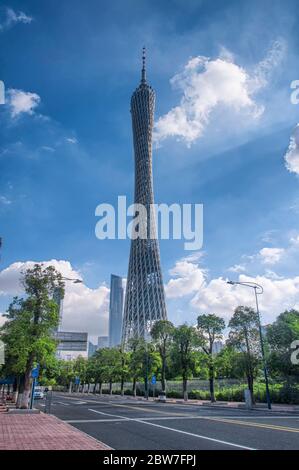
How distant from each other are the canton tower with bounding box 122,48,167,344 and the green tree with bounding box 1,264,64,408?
6324 centimetres

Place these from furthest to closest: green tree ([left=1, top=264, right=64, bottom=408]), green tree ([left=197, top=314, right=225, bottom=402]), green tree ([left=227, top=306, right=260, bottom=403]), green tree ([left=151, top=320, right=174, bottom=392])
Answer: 1. green tree ([left=151, top=320, right=174, bottom=392])
2. green tree ([left=197, top=314, right=225, bottom=402])
3. green tree ([left=227, top=306, right=260, bottom=403])
4. green tree ([left=1, top=264, right=64, bottom=408])

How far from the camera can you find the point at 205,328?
46594 mm

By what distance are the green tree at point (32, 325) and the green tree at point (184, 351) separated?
24.8 m

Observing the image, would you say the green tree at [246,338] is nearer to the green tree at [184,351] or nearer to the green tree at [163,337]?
the green tree at [184,351]

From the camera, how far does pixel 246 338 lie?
120ft

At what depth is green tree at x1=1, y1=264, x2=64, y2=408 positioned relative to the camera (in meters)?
26.2

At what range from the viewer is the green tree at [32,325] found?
26.2m

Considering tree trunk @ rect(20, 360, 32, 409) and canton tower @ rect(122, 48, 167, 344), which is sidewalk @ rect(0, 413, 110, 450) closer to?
tree trunk @ rect(20, 360, 32, 409)

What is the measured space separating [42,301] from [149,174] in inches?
2717

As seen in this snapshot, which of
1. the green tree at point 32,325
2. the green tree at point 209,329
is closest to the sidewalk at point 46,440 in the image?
the green tree at point 32,325

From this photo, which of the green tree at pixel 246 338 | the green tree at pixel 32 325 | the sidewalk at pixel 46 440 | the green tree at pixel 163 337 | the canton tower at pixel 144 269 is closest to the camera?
the sidewalk at pixel 46 440

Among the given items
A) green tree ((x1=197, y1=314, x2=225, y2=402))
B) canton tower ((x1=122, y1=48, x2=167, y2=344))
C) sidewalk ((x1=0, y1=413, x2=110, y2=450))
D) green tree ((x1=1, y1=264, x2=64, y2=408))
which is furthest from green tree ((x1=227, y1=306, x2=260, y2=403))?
canton tower ((x1=122, y1=48, x2=167, y2=344))
